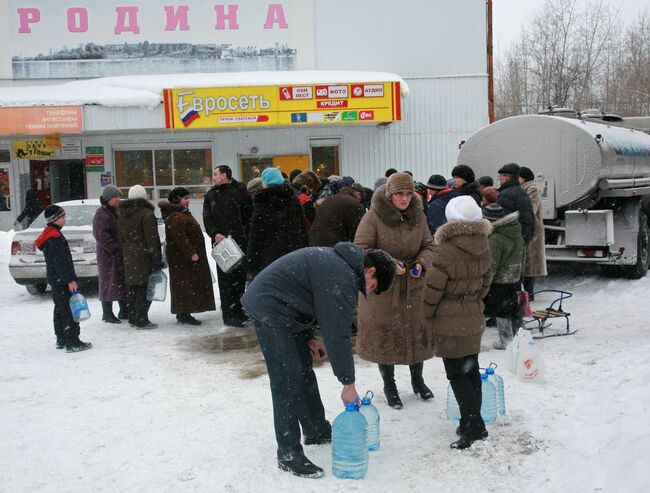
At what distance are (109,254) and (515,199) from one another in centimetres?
511

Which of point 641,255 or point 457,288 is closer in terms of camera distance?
point 457,288

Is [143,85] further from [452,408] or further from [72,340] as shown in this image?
[452,408]

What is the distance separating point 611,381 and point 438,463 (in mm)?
2060

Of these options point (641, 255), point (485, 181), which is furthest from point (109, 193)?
point (641, 255)

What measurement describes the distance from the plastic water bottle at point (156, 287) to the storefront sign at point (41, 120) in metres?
9.85

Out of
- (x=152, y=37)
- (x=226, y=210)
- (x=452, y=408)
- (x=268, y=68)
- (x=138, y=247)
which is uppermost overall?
(x=152, y=37)

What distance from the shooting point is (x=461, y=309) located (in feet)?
14.8

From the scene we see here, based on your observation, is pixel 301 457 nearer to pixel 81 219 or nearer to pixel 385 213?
pixel 385 213

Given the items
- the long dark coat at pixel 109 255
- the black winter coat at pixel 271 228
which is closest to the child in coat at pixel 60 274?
the long dark coat at pixel 109 255

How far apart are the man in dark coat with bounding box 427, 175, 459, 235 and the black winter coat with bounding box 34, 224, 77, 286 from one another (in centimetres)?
392

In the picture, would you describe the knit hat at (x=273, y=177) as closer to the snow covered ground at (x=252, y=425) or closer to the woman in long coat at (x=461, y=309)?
the snow covered ground at (x=252, y=425)

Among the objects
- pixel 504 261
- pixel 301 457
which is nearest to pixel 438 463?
pixel 301 457

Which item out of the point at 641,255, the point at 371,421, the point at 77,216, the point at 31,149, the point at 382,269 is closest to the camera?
the point at 382,269

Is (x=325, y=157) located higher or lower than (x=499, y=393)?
higher
